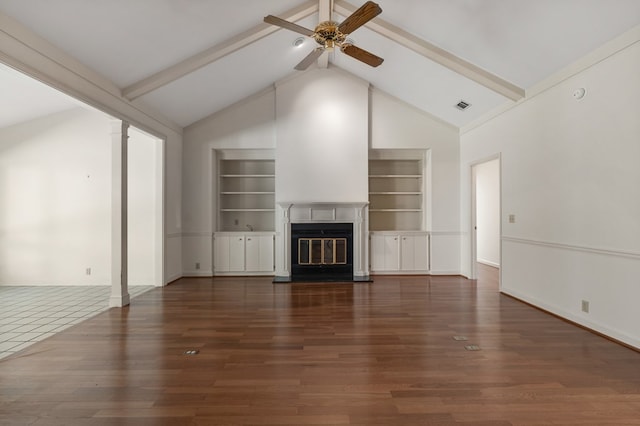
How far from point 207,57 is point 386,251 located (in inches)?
172

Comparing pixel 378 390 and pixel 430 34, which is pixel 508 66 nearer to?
pixel 430 34

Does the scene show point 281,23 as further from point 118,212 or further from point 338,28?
point 118,212

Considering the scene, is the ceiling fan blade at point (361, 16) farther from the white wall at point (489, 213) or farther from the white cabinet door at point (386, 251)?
the white wall at point (489, 213)

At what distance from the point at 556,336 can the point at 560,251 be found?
3.53 ft

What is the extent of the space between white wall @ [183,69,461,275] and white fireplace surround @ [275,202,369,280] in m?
0.17

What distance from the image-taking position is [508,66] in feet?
14.1

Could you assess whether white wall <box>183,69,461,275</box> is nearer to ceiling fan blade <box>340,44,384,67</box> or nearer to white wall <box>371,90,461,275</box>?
white wall <box>371,90,461,275</box>

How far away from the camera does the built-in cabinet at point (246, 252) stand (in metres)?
6.46

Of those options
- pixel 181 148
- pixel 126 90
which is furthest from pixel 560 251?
pixel 181 148

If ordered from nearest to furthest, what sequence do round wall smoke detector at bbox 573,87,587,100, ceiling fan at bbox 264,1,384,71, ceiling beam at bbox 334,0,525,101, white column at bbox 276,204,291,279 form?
ceiling fan at bbox 264,1,384,71 → round wall smoke detector at bbox 573,87,587,100 → ceiling beam at bbox 334,0,525,101 → white column at bbox 276,204,291,279

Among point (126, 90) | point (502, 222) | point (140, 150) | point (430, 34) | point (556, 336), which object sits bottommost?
point (556, 336)

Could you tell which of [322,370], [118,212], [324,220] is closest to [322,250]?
[324,220]

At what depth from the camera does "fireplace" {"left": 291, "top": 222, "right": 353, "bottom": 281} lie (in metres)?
6.18

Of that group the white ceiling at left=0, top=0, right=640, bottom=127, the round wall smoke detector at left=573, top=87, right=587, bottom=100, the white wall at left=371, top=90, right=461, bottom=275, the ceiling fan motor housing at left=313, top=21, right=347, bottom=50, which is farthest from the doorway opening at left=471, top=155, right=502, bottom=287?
the ceiling fan motor housing at left=313, top=21, right=347, bottom=50
